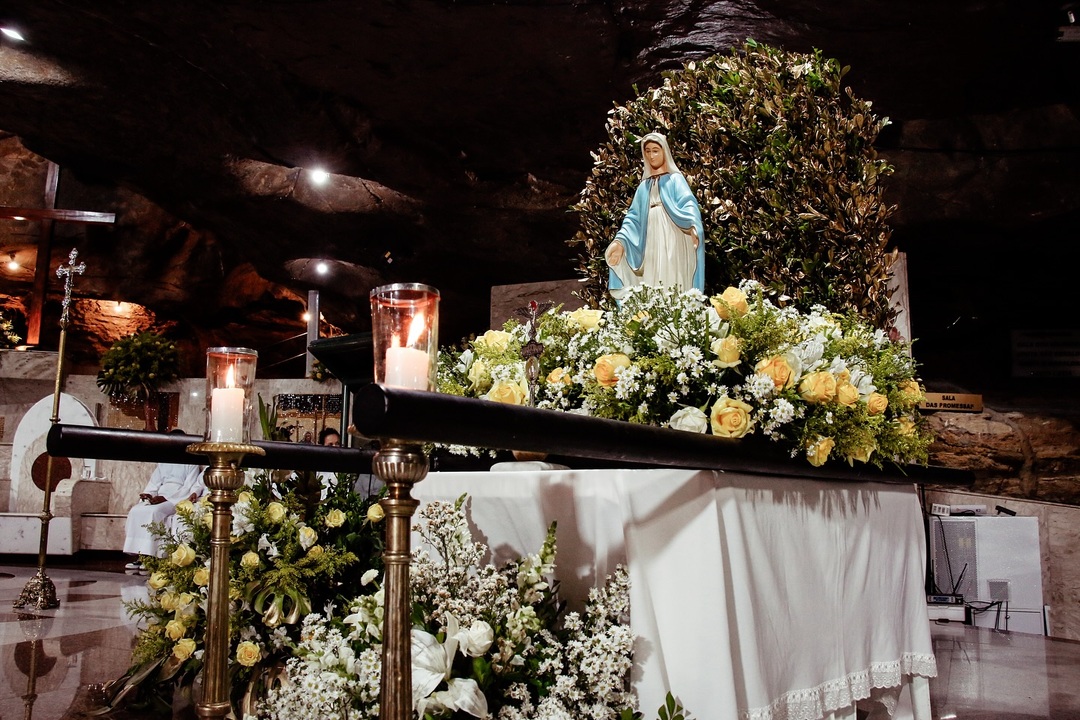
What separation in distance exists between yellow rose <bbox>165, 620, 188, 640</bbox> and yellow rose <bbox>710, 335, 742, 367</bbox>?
1.62m

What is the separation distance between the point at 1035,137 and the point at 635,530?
8.45 metres

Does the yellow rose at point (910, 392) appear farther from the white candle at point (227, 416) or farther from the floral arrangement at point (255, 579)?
the white candle at point (227, 416)

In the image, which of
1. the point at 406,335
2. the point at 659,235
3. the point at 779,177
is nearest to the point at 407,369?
the point at 406,335

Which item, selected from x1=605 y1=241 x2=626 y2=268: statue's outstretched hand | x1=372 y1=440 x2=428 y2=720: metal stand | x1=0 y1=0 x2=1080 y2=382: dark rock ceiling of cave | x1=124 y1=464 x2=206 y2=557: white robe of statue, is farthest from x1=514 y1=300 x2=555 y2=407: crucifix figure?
x1=124 y1=464 x2=206 y2=557: white robe of statue

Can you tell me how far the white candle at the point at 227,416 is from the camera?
58.9 inches

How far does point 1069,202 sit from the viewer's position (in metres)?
8.25

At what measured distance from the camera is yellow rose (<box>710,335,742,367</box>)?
1.96m

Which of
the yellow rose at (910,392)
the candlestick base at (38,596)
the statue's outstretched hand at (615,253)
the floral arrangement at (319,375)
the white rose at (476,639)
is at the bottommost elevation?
the candlestick base at (38,596)

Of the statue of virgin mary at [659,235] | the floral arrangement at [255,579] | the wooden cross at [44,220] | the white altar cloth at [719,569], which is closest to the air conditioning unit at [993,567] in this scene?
the statue of virgin mary at [659,235]

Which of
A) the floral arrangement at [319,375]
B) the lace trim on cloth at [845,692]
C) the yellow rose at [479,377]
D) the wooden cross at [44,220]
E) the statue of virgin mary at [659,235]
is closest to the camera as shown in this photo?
the lace trim on cloth at [845,692]

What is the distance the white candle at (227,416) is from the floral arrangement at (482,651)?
1.30 ft

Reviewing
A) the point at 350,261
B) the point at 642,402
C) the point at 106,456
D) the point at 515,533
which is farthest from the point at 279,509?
the point at 350,261

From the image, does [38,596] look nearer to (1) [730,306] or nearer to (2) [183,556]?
(2) [183,556]

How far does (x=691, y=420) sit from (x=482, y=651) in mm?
746
